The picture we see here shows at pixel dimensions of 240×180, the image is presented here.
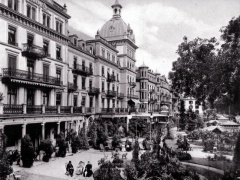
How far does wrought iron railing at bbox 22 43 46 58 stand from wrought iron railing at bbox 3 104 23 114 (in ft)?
18.3

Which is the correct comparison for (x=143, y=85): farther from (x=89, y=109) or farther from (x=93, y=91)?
(x=89, y=109)

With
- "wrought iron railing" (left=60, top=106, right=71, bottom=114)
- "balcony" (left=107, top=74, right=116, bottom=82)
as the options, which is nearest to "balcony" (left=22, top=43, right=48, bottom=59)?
"wrought iron railing" (left=60, top=106, right=71, bottom=114)

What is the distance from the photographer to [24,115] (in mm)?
21250

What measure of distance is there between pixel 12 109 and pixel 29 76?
433cm

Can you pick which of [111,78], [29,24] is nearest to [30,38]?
[29,24]

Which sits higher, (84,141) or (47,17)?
(47,17)

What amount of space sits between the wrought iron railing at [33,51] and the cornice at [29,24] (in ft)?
6.33

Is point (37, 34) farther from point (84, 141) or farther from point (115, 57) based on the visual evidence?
point (115, 57)

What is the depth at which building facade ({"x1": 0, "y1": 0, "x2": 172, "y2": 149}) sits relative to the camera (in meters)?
21.6

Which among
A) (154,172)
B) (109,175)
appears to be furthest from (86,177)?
(154,172)

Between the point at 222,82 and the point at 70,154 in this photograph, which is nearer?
the point at 222,82

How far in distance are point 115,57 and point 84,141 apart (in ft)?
79.7

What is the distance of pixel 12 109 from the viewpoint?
20.9m

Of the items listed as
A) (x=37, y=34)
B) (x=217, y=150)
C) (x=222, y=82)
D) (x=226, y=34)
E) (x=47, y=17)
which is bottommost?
(x=217, y=150)
